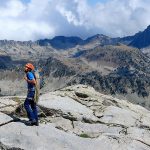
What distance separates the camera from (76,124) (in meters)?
36.5

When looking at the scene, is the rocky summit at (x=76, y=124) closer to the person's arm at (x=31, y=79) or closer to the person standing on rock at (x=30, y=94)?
the person standing on rock at (x=30, y=94)

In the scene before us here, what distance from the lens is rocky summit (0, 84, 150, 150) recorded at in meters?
29.1

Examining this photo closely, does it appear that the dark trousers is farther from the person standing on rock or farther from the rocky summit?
the rocky summit

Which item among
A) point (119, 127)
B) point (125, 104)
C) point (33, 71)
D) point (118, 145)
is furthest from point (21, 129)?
point (125, 104)

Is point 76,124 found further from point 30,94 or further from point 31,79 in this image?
point 31,79

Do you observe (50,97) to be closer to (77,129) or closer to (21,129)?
(77,129)

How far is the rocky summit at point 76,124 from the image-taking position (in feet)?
95.6

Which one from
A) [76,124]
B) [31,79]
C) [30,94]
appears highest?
[31,79]

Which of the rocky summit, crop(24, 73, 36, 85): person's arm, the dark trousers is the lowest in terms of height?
the rocky summit

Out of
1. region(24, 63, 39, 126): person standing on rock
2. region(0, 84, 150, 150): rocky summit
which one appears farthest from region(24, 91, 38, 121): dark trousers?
region(0, 84, 150, 150): rocky summit

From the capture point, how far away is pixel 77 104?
41469mm

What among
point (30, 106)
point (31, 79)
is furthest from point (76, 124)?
point (31, 79)

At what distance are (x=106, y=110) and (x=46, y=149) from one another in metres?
14.1

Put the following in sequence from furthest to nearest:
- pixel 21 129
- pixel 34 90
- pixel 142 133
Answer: pixel 142 133 → pixel 34 90 → pixel 21 129
